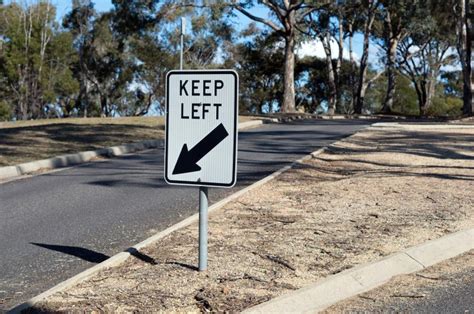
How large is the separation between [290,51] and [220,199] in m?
24.1

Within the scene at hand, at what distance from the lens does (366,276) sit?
5090 millimetres

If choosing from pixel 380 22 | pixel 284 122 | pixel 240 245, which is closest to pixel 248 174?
pixel 240 245

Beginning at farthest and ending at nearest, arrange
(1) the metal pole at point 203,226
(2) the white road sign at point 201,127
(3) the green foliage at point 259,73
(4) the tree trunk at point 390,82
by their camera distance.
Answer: (3) the green foliage at point 259,73 < (4) the tree trunk at point 390,82 < (1) the metal pole at point 203,226 < (2) the white road sign at point 201,127

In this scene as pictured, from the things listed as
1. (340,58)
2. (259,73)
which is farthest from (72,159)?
(259,73)

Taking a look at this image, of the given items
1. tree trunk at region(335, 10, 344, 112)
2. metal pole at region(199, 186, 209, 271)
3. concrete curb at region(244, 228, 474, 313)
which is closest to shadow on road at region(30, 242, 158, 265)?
metal pole at region(199, 186, 209, 271)

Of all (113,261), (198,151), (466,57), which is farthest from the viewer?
(466,57)

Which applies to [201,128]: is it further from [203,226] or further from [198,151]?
[203,226]

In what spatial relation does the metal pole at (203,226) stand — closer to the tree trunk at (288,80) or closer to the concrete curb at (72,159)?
the concrete curb at (72,159)

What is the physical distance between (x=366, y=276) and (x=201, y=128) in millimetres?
1866

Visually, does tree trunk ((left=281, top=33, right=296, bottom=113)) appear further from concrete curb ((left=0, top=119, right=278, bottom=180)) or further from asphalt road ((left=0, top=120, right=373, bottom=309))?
asphalt road ((left=0, top=120, right=373, bottom=309))

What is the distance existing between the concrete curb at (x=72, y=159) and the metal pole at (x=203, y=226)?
24.5 ft

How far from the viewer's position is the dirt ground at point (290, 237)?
4688 millimetres

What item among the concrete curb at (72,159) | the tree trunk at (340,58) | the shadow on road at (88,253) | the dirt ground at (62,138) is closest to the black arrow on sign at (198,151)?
the shadow on road at (88,253)

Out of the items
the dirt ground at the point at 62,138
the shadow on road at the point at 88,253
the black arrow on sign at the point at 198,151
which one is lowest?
the shadow on road at the point at 88,253
